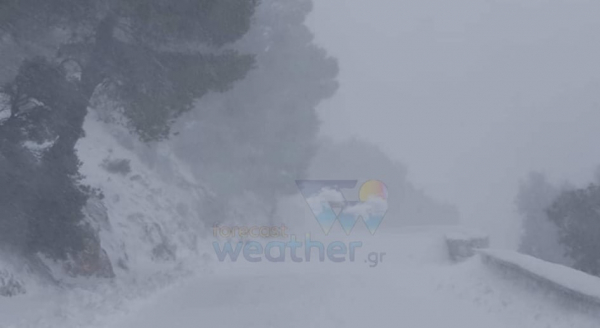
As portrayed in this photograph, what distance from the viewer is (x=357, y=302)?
Answer: 1246 cm

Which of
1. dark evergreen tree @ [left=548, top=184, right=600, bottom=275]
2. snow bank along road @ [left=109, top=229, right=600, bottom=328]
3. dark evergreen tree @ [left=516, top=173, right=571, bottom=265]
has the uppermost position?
dark evergreen tree @ [left=516, top=173, right=571, bottom=265]

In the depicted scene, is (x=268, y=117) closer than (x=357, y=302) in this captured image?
No

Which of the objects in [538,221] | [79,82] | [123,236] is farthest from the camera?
[538,221]

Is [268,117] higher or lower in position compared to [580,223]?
higher

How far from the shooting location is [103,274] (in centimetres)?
1367

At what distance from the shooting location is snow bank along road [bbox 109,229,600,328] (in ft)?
33.9

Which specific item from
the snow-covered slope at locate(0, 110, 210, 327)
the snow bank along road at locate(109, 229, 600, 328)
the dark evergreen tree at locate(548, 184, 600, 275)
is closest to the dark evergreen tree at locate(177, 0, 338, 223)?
the snow-covered slope at locate(0, 110, 210, 327)

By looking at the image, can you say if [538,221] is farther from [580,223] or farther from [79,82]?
[79,82]

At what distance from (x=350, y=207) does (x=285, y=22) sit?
9705mm

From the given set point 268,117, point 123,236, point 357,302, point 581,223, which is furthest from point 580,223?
point 268,117

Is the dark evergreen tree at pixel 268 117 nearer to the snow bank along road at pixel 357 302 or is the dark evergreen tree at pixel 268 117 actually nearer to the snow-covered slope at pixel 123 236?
the snow-covered slope at pixel 123 236

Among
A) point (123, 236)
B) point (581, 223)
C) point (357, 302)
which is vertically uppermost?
point (581, 223)

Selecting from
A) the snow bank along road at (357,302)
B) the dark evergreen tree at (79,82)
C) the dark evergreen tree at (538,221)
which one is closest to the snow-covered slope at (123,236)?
the snow bank along road at (357,302)

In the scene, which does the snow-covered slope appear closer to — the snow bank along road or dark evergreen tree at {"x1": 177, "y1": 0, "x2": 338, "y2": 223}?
the snow bank along road
